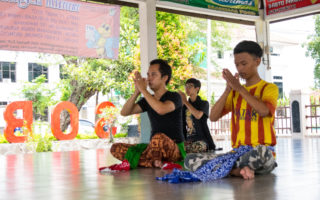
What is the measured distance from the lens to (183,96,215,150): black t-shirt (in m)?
5.18

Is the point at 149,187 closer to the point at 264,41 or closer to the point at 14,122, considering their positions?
the point at 264,41

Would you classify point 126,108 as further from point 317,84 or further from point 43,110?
point 317,84

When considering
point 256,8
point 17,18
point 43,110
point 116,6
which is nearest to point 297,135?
point 256,8

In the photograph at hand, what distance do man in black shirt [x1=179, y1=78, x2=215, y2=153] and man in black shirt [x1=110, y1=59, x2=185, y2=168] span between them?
1.09m

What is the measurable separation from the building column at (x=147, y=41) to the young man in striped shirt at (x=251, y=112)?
3.70 metres

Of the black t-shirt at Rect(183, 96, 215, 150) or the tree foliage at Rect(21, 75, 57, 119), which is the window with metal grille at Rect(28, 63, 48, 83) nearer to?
the tree foliage at Rect(21, 75, 57, 119)

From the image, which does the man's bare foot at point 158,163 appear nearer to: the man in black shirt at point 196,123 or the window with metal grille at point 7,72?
the man in black shirt at point 196,123

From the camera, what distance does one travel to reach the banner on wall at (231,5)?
7.43 metres

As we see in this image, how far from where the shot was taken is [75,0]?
6875 mm

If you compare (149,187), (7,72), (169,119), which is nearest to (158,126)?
(169,119)

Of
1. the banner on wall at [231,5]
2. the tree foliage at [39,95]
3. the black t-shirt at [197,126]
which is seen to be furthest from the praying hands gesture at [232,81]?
the tree foliage at [39,95]

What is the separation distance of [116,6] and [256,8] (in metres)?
2.65

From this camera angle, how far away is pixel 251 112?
3039mm

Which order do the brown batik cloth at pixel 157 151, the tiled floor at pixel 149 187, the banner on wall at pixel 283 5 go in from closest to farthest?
the tiled floor at pixel 149 187
the brown batik cloth at pixel 157 151
the banner on wall at pixel 283 5
